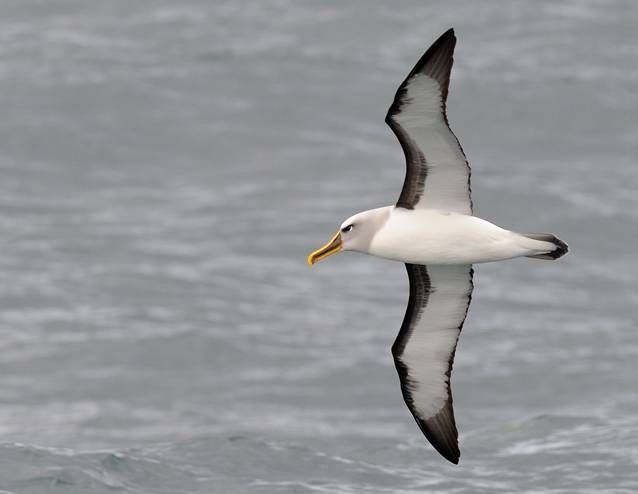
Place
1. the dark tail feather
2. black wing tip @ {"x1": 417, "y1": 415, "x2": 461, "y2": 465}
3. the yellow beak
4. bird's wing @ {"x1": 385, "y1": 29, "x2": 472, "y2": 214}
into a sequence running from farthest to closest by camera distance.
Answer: black wing tip @ {"x1": 417, "y1": 415, "x2": 461, "y2": 465}, the yellow beak, the dark tail feather, bird's wing @ {"x1": 385, "y1": 29, "x2": 472, "y2": 214}

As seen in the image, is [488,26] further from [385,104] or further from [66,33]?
[66,33]

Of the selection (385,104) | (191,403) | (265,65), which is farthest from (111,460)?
(265,65)

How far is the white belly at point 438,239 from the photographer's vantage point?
47.6 feet

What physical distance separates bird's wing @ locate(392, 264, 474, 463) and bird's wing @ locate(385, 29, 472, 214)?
117 centimetres

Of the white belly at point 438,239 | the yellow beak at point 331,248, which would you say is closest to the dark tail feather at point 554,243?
the white belly at point 438,239

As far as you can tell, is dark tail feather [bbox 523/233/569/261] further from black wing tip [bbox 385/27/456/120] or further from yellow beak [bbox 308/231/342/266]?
yellow beak [bbox 308/231/342/266]

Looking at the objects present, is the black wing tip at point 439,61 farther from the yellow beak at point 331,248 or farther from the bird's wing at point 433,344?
the bird's wing at point 433,344

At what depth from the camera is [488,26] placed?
48.3 m

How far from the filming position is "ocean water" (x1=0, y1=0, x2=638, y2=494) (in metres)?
24.3

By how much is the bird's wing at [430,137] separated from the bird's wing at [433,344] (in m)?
1.17

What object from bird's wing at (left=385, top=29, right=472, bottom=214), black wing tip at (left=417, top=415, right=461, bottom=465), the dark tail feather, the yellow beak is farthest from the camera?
black wing tip at (left=417, top=415, right=461, bottom=465)

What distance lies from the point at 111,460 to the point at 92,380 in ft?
30.1

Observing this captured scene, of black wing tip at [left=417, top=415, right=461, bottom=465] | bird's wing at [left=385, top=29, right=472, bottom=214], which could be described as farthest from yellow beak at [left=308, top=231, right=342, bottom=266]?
black wing tip at [left=417, top=415, right=461, bottom=465]

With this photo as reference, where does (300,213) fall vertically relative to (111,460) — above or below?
above
